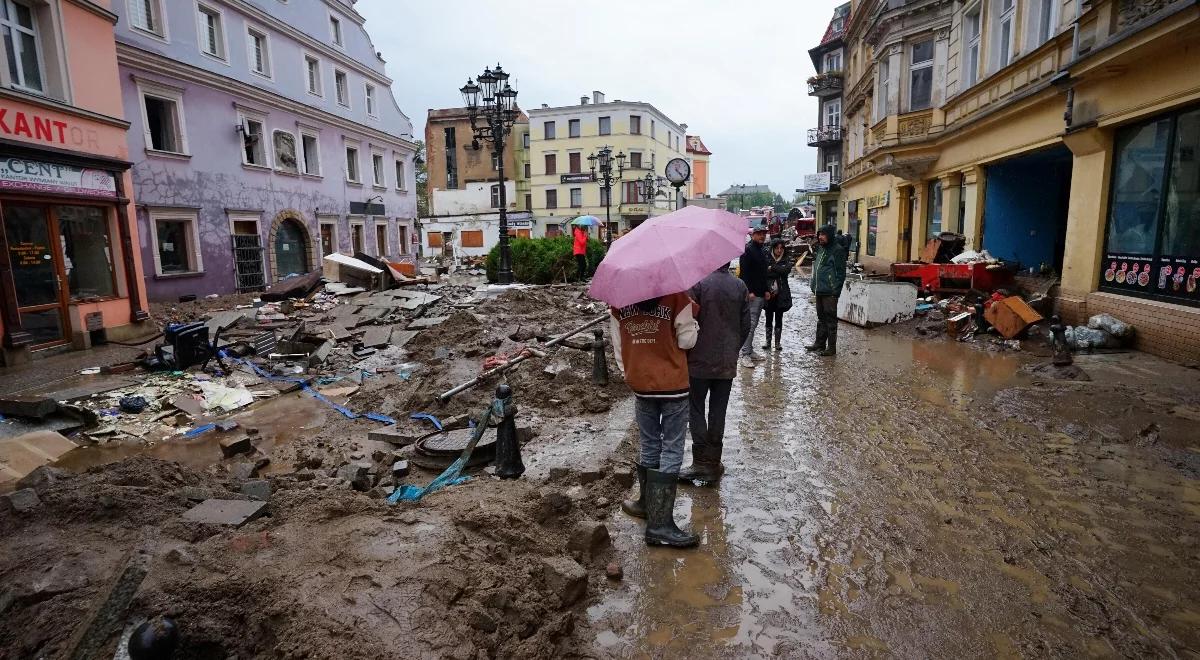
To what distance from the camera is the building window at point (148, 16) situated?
1603cm

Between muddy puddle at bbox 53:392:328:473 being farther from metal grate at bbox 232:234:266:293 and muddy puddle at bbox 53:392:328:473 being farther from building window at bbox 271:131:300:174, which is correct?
building window at bbox 271:131:300:174

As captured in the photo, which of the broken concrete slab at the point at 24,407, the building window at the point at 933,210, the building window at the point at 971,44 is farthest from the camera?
the building window at the point at 933,210

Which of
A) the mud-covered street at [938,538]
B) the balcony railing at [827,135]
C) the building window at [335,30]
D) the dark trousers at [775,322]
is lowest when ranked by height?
the mud-covered street at [938,538]

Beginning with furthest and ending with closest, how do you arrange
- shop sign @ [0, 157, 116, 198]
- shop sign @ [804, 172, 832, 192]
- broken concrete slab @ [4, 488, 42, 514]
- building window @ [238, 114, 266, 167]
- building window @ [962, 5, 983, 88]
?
shop sign @ [804, 172, 832, 192] → building window @ [238, 114, 266, 167] → building window @ [962, 5, 983, 88] → shop sign @ [0, 157, 116, 198] → broken concrete slab @ [4, 488, 42, 514]

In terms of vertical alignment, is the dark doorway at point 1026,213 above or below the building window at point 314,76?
below

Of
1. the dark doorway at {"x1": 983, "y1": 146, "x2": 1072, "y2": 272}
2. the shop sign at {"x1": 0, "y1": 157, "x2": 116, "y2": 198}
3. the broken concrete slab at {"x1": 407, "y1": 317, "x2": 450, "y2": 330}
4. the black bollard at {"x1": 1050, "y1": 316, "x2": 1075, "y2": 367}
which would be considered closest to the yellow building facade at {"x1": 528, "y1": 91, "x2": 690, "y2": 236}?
the dark doorway at {"x1": 983, "y1": 146, "x2": 1072, "y2": 272}

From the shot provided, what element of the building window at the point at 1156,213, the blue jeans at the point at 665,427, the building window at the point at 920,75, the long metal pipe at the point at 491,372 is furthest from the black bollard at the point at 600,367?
the building window at the point at 920,75

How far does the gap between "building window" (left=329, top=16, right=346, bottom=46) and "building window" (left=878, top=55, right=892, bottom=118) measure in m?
20.7

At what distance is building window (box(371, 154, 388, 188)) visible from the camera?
2760 centimetres

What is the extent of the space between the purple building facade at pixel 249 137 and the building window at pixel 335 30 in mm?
65

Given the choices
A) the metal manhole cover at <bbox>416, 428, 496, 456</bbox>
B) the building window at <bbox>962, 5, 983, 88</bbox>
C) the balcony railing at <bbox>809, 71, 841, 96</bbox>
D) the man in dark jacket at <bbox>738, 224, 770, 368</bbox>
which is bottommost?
the metal manhole cover at <bbox>416, 428, 496, 456</bbox>

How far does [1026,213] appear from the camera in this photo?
1432 centimetres

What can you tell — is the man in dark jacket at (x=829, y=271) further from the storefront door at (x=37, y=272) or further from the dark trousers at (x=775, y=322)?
the storefront door at (x=37, y=272)

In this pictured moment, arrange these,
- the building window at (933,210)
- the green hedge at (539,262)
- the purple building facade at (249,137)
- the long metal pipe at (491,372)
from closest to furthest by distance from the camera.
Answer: the long metal pipe at (491,372) → the purple building facade at (249,137) → the building window at (933,210) → the green hedge at (539,262)
